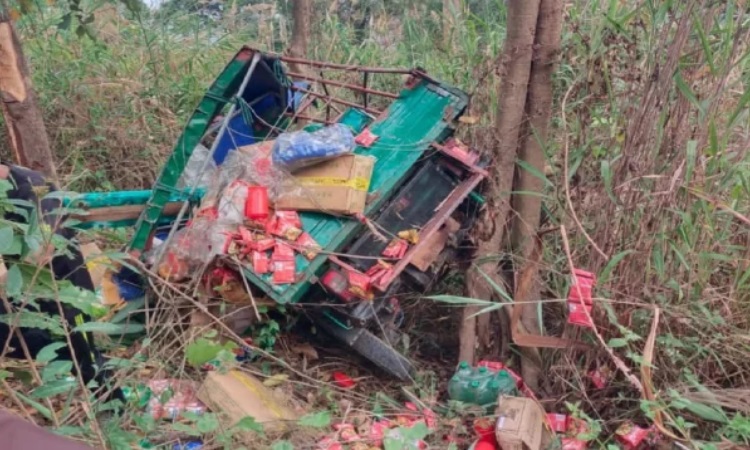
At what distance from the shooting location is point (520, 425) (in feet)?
9.25

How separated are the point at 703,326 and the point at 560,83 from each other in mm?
1628

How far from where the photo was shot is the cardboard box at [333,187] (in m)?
3.37

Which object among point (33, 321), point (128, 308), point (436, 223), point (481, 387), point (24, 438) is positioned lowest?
point (481, 387)

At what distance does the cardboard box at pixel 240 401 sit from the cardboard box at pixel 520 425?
0.86 m

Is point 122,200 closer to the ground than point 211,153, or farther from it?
closer to the ground

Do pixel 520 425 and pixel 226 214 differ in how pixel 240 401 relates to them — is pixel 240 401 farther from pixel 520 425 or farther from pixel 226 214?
pixel 520 425

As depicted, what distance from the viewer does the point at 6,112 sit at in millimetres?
4059

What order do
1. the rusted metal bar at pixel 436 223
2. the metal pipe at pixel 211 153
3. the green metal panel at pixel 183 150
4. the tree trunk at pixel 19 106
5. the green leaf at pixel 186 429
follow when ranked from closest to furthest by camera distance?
the green leaf at pixel 186 429
the rusted metal bar at pixel 436 223
the metal pipe at pixel 211 153
the green metal panel at pixel 183 150
the tree trunk at pixel 19 106

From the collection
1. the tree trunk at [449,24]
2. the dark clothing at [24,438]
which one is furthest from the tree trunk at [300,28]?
the dark clothing at [24,438]

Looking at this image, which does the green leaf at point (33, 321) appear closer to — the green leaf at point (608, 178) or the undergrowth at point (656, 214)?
the undergrowth at point (656, 214)

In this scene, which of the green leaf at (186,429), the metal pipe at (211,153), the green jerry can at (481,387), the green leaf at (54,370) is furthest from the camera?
the metal pipe at (211,153)

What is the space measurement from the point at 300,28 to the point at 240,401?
3706mm

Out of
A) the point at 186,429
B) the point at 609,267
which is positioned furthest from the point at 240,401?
the point at 609,267

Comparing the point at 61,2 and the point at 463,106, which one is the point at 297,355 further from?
the point at 61,2
